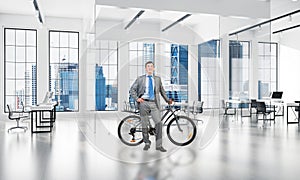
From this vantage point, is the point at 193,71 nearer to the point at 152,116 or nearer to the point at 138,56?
the point at 138,56

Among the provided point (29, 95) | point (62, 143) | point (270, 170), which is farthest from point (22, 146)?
point (29, 95)

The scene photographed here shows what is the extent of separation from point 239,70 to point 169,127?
4319 millimetres

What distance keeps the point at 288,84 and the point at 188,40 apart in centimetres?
456

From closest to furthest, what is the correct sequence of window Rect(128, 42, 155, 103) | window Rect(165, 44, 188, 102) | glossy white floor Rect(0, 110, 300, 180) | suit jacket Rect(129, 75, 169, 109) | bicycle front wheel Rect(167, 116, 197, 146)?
glossy white floor Rect(0, 110, 300, 180)
suit jacket Rect(129, 75, 169, 109)
bicycle front wheel Rect(167, 116, 197, 146)
window Rect(128, 42, 155, 103)
window Rect(165, 44, 188, 102)

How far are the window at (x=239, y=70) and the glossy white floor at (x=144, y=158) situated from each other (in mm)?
2420

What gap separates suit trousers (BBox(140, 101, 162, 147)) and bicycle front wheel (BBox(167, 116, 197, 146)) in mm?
411

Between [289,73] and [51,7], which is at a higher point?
[51,7]

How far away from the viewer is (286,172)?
383 centimetres

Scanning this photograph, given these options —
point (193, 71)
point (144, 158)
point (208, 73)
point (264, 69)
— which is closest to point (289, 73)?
point (208, 73)

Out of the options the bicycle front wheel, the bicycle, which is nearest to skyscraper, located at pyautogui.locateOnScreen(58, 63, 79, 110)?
the bicycle

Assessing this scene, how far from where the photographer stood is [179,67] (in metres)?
11.9

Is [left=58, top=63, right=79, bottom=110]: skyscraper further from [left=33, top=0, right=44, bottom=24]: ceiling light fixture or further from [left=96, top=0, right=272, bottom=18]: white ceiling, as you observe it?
[left=96, top=0, right=272, bottom=18]: white ceiling

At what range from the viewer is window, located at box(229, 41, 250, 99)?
29.4ft

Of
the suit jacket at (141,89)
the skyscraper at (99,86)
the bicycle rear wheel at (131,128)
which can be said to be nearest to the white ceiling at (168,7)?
the skyscraper at (99,86)
